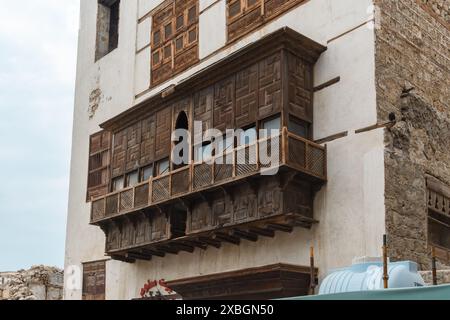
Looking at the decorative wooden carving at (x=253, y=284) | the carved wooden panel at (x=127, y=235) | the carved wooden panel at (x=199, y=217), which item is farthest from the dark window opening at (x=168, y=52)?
the decorative wooden carving at (x=253, y=284)

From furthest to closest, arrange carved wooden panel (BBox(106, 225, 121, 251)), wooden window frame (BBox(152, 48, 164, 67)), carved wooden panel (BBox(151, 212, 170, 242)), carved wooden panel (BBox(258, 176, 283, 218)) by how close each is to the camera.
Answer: wooden window frame (BBox(152, 48, 164, 67)), carved wooden panel (BBox(106, 225, 121, 251)), carved wooden panel (BBox(151, 212, 170, 242)), carved wooden panel (BBox(258, 176, 283, 218))

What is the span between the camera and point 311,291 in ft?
41.9

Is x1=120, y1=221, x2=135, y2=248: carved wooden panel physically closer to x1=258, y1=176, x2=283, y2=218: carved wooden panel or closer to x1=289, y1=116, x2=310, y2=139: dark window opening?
x1=258, y1=176, x2=283, y2=218: carved wooden panel

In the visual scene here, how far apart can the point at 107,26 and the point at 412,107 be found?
41.7 feet

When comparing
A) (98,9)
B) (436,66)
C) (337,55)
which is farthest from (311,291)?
(98,9)

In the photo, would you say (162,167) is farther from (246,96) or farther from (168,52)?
(168,52)

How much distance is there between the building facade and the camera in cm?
1317

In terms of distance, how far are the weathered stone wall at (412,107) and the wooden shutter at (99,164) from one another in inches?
373

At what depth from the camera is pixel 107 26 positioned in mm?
23344

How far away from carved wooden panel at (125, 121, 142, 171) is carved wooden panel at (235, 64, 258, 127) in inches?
160

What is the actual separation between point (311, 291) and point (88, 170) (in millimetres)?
10680

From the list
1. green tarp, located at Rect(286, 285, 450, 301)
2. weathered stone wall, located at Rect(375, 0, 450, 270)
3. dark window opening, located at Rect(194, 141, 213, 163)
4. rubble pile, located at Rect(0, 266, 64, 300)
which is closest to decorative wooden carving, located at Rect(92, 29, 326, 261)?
dark window opening, located at Rect(194, 141, 213, 163)
